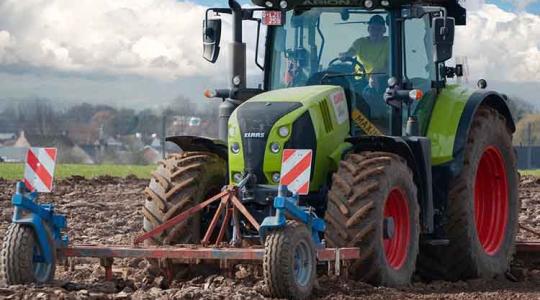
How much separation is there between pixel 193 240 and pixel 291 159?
1441 mm

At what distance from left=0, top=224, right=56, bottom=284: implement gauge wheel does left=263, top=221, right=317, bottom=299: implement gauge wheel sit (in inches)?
72.5

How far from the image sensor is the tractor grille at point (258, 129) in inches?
386

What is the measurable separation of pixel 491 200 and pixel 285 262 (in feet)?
15.4

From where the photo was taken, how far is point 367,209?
368 inches

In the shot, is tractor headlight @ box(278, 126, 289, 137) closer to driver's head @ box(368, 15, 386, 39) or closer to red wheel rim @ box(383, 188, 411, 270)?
red wheel rim @ box(383, 188, 411, 270)

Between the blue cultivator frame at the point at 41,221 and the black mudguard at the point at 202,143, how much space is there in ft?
5.07

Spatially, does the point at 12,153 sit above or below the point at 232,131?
above

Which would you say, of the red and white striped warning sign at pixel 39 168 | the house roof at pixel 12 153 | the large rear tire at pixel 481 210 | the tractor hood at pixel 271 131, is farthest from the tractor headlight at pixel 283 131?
the house roof at pixel 12 153

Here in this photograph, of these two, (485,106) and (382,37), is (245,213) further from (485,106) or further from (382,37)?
(485,106)

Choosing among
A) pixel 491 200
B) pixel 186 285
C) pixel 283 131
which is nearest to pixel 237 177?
pixel 283 131

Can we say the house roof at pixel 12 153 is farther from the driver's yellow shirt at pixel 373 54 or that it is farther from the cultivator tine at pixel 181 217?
the cultivator tine at pixel 181 217

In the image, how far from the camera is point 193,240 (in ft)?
33.2

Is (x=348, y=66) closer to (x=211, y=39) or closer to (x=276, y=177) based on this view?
(x=211, y=39)

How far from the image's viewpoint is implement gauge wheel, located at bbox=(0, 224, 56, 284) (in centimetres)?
888
